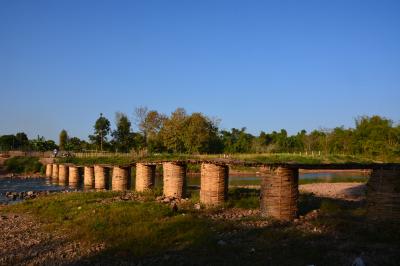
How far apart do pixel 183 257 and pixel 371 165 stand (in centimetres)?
683

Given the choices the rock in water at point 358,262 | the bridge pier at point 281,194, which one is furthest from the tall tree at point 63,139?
the rock in water at point 358,262

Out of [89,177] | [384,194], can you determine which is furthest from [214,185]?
[89,177]

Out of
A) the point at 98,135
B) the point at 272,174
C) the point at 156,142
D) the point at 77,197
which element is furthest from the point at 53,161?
the point at 272,174

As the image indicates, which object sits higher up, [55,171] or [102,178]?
[102,178]

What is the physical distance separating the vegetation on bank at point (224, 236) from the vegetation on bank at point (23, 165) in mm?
54950

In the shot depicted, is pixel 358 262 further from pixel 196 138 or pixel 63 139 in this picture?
pixel 63 139

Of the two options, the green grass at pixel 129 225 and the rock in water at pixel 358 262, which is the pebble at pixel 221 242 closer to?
the green grass at pixel 129 225

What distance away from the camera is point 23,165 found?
71.7 metres

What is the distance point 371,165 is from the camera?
1417 centimetres

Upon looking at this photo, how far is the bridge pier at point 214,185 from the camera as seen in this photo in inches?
775

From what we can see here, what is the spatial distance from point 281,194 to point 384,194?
11.1 ft

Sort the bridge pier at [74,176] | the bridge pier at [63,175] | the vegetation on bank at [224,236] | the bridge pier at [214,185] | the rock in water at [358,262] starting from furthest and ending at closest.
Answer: the bridge pier at [63,175]
the bridge pier at [74,176]
the bridge pier at [214,185]
the vegetation on bank at [224,236]
the rock in water at [358,262]

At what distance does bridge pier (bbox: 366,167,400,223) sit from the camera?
45.8ft

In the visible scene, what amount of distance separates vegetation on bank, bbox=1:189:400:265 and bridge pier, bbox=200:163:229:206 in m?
0.73
